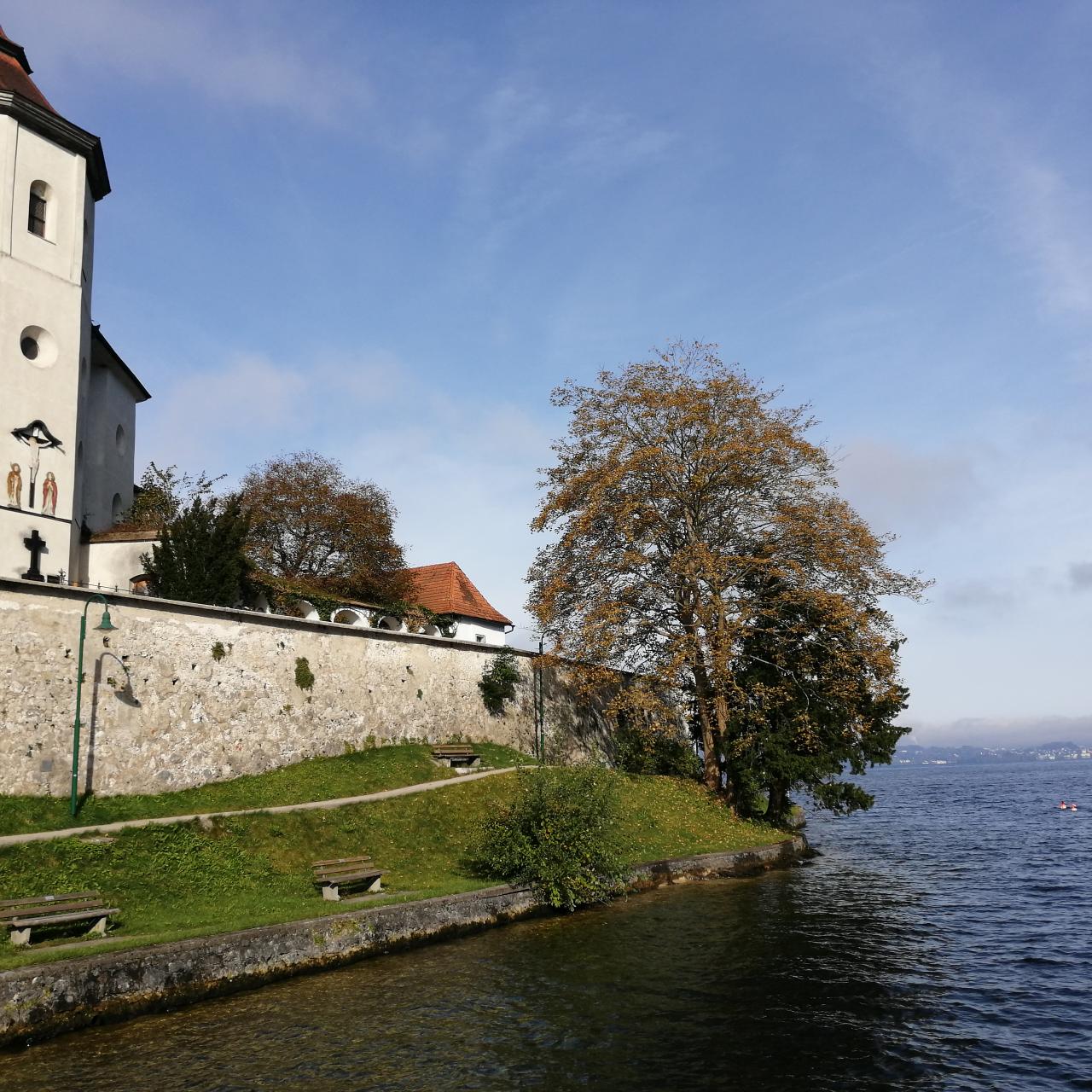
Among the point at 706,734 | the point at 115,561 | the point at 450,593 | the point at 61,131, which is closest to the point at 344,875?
the point at 115,561

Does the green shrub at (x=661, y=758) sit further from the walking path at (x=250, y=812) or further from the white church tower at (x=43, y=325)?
the white church tower at (x=43, y=325)

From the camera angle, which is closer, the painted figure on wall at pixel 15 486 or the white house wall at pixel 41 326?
the painted figure on wall at pixel 15 486

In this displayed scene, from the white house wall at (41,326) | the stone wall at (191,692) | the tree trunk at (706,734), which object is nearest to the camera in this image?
the stone wall at (191,692)

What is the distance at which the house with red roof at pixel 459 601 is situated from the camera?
4762cm

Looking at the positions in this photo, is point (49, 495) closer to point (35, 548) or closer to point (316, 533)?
point (35, 548)

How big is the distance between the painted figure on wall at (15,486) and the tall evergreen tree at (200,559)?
4095mm

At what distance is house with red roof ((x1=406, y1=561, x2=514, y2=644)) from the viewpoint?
47.6m

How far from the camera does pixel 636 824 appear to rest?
91.7 feet

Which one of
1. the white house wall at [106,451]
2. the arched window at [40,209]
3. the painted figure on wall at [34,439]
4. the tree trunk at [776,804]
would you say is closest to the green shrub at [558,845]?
the tree trunk at [776,804]

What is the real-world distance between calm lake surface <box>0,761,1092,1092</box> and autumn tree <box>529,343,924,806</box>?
9437 mm

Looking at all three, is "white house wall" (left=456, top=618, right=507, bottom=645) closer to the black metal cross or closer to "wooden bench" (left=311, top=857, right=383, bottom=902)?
the black metal cross

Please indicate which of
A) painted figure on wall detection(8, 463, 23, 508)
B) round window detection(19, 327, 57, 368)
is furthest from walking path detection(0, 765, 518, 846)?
round window detection(19, 327, 57, 368)

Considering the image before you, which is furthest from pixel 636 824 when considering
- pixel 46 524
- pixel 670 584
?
pixel 46 524

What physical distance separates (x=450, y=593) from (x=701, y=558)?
67.9ft
